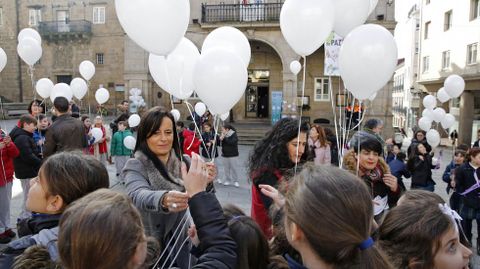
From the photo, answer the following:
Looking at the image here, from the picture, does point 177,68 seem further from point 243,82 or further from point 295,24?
point 295,24

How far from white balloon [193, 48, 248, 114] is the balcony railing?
1595 cm

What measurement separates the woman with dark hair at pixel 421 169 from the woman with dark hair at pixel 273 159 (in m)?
3.90

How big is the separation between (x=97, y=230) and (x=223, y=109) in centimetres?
205

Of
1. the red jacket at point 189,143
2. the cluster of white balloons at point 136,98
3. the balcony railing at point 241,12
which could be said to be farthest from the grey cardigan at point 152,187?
the cluster of white balloons at point 136,98

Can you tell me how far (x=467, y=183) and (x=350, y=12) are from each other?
2967mm

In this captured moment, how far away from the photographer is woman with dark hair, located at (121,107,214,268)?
2.28 metres

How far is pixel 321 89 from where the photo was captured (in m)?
20.8

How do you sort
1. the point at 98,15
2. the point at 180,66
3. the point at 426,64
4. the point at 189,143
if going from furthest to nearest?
the point at 426,64, the point at 98,15, the point at 189,143, the point at 180,66

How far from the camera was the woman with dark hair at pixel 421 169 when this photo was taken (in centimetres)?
604

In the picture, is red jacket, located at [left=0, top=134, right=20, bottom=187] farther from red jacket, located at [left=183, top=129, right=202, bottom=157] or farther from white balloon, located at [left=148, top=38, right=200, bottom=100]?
red jacket, located at [left=183, top=129, right=202, bottom=157]

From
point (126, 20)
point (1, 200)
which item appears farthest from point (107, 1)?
point (126, 20)

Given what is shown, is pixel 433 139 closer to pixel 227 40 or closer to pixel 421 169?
pixel 421 169

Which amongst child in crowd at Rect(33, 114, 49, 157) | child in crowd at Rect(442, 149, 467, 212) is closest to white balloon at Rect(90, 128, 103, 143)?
child in crowd at Rect(33, 114, 49, 157)

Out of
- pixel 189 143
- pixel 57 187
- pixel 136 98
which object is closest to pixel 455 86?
pixel 189 143
